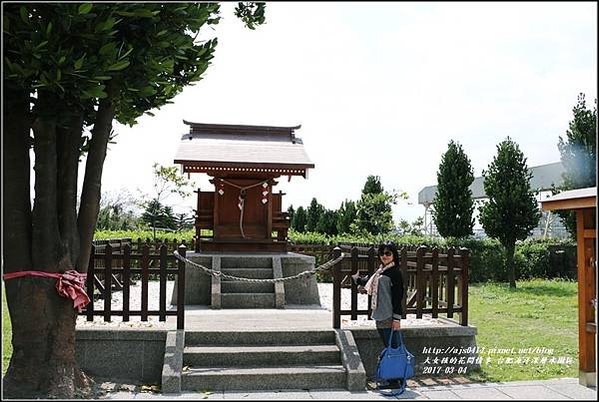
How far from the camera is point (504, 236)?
65.4ft

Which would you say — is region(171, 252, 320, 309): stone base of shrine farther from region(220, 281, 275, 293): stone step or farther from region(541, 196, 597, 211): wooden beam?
region(541, 196, 597, 211): wooden beam

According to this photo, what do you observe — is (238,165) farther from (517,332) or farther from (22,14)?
(22,14)

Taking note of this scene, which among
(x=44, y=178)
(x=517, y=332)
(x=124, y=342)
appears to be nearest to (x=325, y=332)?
(x=124, y=342)

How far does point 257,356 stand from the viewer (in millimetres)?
7121

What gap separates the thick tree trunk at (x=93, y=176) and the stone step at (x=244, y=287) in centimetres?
458

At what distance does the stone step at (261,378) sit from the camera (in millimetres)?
6590

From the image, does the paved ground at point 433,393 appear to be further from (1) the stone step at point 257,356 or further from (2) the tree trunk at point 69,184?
(2) the tree trunk at point 69,184

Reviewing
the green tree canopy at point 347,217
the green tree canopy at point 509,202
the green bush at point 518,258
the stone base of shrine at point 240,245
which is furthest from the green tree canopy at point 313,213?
the stone base of shrine at point 240,245

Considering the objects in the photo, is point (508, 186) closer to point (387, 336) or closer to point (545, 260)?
point (545, 260)

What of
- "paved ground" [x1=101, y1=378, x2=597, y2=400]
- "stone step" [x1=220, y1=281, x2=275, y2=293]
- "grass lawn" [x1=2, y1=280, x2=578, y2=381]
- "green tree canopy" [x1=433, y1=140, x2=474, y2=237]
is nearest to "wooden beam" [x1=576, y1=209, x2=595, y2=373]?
"paved ground" [x1=101, y1=378, x2=597, y2=400]

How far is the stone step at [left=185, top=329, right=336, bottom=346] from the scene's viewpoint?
745 cm

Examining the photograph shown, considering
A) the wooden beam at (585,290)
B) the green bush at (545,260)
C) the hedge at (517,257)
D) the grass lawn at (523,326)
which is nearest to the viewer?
the wooden beam at (585,290)

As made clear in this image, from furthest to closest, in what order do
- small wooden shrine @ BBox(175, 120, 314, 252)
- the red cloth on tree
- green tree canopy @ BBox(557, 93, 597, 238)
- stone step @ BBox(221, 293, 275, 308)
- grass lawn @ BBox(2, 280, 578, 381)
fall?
green tree canopy @ BBox(557, 93, 597, 238), small wooden shrine @ BBox(175, 120, 314, 252), stone step @ BBox(221, 293, 275, 308), grass lawn @ BBox(2, 280, 578, 381), the red cloth on tree

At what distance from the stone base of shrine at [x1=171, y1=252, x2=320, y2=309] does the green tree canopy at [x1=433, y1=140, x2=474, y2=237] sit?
1141 centimetres
